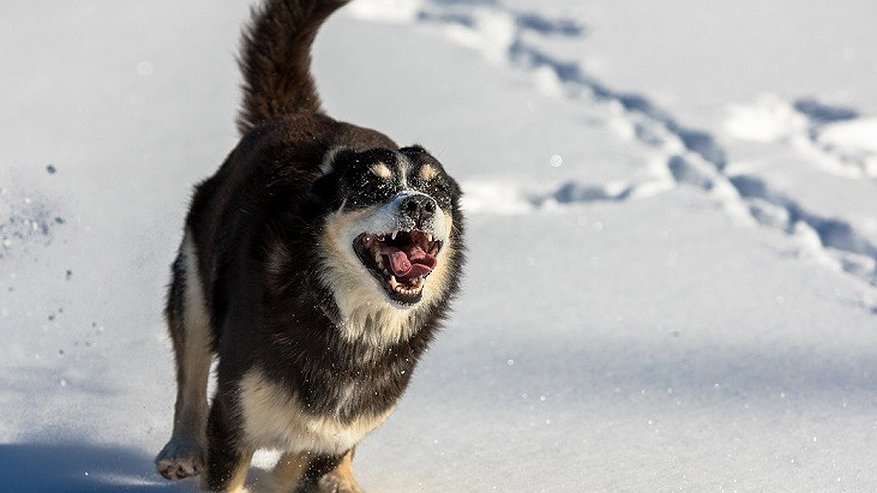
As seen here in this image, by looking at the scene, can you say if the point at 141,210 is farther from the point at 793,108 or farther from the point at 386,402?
the point at 793,108

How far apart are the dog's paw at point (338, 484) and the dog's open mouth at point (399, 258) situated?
3.33 feet

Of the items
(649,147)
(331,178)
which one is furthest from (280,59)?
(649,147)

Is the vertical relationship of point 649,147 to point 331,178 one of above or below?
below

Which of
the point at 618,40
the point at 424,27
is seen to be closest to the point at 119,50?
the point at 424,27

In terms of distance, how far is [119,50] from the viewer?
866cm

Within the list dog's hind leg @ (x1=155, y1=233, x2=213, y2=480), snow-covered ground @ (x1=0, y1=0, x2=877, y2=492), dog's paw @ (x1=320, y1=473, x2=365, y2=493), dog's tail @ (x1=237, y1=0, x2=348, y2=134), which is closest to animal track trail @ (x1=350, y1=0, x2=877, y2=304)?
snow-covered ground @ (x1=0, y1=0, x2=877, y2=492)

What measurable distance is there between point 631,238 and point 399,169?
3.39 m

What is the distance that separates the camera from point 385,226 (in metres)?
3.47

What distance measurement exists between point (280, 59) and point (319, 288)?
52.4 inches

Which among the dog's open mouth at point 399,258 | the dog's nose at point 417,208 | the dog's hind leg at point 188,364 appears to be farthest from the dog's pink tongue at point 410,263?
the dog's hind leg at point 188,364

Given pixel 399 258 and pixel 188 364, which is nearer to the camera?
pixel 399 258

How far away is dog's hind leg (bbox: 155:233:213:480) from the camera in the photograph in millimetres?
4297

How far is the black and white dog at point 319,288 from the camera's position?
3.59 meters

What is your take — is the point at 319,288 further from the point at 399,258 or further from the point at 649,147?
the point at 649,147
